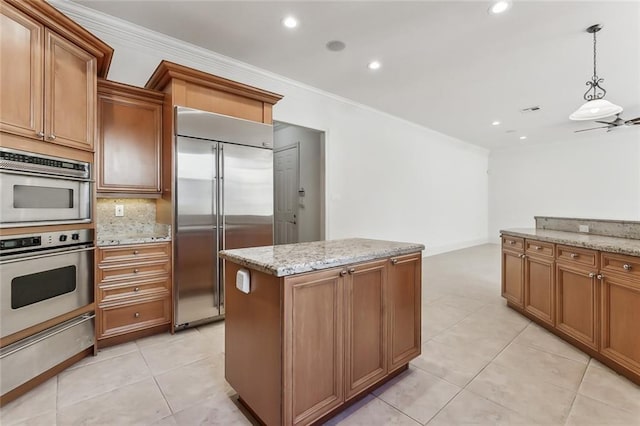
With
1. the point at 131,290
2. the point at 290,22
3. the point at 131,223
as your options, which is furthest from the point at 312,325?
the point at 290,22

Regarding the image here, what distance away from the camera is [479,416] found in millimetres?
1653

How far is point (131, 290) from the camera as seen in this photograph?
2580 millimetres

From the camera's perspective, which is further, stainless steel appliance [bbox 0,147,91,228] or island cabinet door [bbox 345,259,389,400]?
stainless steel appliance [bbox 0,147,91,228]

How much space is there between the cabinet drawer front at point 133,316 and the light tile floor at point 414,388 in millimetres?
146

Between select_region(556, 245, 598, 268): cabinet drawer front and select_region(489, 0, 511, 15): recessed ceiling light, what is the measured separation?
2.18 m

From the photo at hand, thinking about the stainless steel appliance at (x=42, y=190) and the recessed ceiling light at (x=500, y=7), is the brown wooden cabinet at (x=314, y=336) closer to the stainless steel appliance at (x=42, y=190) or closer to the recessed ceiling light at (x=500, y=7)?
the stainless steel appliance at (x=42, y=190)

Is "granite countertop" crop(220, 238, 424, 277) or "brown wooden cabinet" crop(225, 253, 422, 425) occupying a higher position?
"granite countertop" crop(220, 238, 424, 277)

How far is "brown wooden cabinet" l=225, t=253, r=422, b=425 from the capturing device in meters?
1.40

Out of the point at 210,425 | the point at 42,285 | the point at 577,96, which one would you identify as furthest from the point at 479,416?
the point at 577,96

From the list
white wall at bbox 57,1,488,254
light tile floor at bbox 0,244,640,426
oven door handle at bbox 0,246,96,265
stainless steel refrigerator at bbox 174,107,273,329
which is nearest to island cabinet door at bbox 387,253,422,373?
light tile floor at bbox 0,244,640,426

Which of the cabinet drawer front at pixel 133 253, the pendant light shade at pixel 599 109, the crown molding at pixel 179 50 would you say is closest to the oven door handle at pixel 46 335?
the cabinet drawer front at pixel 133 253

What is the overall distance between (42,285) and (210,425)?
57.8 inches

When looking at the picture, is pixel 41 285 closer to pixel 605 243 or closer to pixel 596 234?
pixel 605 243

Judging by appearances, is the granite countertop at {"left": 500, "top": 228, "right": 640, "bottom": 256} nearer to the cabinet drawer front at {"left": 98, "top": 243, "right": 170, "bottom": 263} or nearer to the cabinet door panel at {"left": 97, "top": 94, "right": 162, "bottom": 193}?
the cabinet drawer front at {"left": 98, "top": 243, "right": 170, "bottom": 263}
